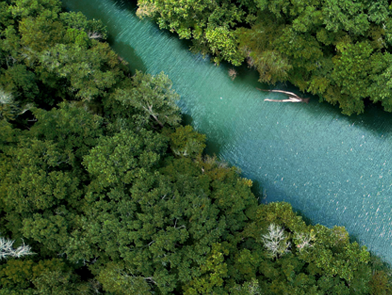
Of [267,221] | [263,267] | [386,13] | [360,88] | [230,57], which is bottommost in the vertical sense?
[263,267]

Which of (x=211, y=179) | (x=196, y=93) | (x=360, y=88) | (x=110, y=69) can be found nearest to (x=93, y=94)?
(x=110, y=69)

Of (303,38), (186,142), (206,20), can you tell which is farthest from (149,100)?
(303,38)

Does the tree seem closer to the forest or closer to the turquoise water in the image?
the forest

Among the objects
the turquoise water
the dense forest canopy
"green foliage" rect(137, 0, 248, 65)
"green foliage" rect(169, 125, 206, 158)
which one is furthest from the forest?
the turquoise water

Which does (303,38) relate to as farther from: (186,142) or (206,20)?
(186,142)

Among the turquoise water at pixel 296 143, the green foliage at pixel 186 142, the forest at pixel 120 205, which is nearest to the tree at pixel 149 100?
the forest at pixel 120 205

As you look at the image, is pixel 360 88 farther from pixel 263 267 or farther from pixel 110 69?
pixel 110 69
